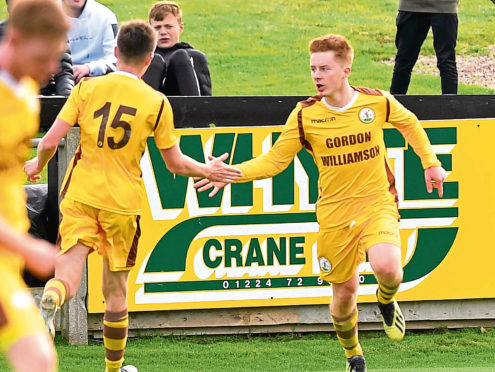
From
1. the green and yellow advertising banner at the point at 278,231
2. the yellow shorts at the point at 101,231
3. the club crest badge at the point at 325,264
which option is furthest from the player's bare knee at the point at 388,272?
the green and yellow advertising banner at the point at 278,231

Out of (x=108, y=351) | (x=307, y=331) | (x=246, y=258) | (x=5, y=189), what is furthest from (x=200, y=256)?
(x=5, y=189)

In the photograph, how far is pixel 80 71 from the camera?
35.7ft

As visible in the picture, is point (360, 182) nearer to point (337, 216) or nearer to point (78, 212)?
point (337, 216)

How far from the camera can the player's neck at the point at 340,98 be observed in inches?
307

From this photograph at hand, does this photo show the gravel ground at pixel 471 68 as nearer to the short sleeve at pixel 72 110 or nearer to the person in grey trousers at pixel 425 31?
the person in grey trousers at pixel 425 31

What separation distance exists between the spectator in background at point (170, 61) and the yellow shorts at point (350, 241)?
118 inches

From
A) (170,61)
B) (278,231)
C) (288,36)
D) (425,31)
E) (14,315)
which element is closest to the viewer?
(14,315)

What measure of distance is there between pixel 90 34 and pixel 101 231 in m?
4.39

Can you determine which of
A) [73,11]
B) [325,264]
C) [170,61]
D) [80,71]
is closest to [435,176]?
[325,264]

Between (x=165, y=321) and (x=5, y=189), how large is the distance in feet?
15.0

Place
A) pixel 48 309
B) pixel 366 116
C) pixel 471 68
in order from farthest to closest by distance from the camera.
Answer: pixel 471 68, pixel 366 116, pixel 48 309

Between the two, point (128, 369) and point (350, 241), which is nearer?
point (350, 241)

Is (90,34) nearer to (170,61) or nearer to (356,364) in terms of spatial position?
(170,61)

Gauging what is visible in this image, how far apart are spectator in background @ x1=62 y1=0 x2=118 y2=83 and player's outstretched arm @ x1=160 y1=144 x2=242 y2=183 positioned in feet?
12.7
